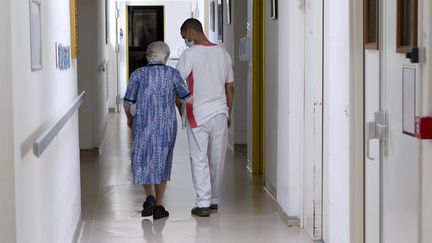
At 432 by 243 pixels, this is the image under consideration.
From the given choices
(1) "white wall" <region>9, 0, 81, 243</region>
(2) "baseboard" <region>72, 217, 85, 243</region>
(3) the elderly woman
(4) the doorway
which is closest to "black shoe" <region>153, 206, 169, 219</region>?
(3) the elderly woman

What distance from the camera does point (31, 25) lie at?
3.49 meters

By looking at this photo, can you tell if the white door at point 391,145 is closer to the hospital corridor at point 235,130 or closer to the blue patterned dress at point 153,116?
the hospital corridor at point 235,130

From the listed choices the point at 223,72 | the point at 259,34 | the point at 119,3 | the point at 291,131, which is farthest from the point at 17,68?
the point at 119,3

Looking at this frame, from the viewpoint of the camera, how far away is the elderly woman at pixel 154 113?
650cm

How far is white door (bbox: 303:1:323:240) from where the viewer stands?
567 centimetres

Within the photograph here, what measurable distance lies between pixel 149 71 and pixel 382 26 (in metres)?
3.03

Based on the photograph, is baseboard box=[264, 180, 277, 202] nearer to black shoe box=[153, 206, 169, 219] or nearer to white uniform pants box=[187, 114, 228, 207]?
white uniform pants box=[187, 114, 228, 207]

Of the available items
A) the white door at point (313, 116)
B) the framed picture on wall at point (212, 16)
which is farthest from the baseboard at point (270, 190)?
the framed picture on wall at point (212, 16)

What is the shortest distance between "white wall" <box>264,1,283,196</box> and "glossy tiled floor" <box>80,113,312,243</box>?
9.3 inches

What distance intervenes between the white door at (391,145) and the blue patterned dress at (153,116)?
8.75 feet

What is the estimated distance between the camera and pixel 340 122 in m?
4.45

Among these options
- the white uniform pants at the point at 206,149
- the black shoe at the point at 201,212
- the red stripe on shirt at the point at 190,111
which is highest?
the red stripe on shirt at the point at 190,111

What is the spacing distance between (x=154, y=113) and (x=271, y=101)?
1.40 meters

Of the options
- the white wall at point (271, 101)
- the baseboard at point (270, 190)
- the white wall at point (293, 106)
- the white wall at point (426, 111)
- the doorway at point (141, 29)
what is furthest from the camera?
the doorway at point (141, 29)
